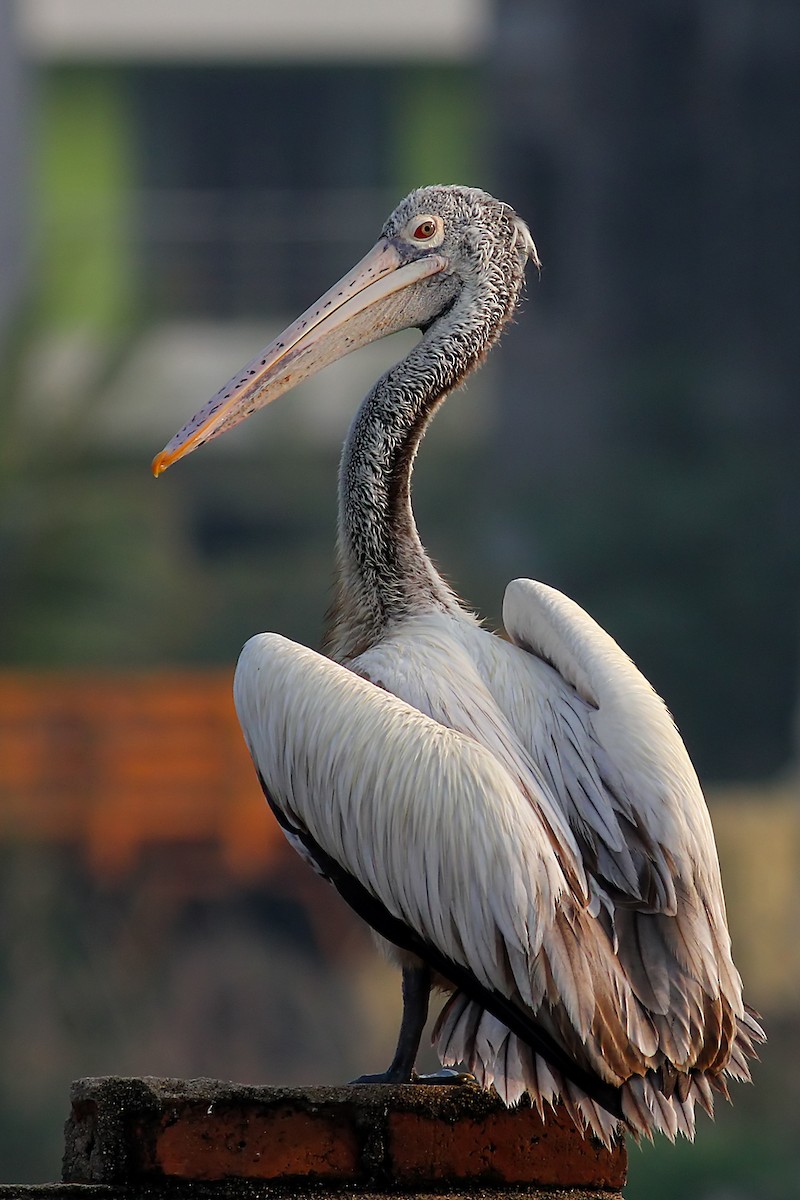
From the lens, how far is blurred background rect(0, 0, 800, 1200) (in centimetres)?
1728

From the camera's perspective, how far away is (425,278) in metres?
5.07

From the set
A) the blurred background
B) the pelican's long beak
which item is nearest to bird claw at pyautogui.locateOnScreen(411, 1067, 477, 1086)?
the pelican's long beak

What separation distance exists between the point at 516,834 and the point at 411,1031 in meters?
0.62

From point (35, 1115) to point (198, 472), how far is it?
1450 centimetres

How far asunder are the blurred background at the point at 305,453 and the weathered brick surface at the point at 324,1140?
39.7 ft

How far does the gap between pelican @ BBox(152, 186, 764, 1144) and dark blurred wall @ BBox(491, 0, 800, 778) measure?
75.5 feet

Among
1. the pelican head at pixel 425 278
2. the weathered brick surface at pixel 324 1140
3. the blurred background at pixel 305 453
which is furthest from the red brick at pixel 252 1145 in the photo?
the blurred background at pixel 305 453

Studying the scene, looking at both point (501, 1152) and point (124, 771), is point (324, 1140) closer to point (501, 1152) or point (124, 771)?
point (501, 1152)

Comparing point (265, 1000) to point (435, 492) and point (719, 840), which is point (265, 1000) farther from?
point (435, 492)

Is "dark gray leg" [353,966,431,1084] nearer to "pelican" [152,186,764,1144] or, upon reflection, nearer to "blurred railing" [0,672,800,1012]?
"pelican" [152,186,764,1144]

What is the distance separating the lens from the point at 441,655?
4.31 meters

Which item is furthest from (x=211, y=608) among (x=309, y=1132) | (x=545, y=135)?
(x=309, y=1132)

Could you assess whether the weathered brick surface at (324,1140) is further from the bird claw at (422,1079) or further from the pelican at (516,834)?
the bird claw at (422,1079)

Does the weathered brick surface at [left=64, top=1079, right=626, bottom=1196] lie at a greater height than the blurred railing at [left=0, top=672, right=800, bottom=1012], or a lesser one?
lesser
